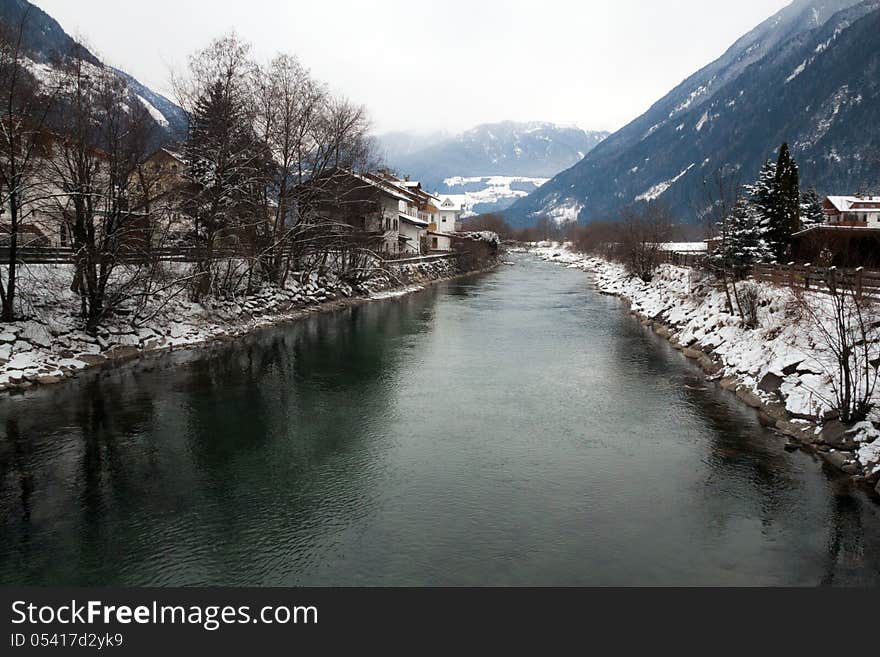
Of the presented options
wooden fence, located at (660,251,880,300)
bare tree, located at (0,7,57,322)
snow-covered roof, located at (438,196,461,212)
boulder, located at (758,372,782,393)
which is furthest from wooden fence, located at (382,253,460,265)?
boulder, located at (758,372,782,393)

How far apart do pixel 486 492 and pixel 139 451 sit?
7749mm

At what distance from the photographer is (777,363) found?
1716 centimetres

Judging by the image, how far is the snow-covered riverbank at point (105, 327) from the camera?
1851 cm

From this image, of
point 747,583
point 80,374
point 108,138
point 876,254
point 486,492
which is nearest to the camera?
point 747,583

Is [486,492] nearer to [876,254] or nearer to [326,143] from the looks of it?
[876,254]

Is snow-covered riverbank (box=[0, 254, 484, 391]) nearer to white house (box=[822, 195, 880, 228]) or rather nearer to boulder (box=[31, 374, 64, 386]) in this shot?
boulder (box=[31, 374, 64, 386])

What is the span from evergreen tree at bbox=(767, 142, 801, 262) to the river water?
14830 millimetres

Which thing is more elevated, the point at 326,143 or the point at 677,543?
the point at 326,143

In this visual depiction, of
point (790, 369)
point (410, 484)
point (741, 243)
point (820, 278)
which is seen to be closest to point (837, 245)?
point (741, 243)

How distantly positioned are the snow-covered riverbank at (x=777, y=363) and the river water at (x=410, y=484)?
2.52 feet

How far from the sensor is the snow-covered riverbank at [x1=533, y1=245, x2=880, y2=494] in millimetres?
12633

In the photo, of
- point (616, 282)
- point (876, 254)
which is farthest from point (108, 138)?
point (616, 282)

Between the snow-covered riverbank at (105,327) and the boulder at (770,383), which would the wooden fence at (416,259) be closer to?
the snow-covered riverbank at (105,327)

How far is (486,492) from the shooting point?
439 inches
